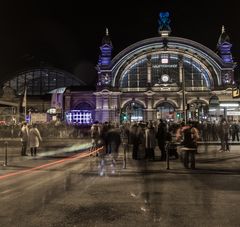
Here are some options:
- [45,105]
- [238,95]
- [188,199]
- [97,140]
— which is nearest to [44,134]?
[97,140]

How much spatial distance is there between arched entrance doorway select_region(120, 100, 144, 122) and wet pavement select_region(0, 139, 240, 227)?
45516 millimetres

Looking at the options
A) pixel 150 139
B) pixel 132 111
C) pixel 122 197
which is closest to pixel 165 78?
pixel 132 111

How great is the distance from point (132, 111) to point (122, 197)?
51647 mm

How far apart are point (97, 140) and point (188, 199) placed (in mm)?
12065

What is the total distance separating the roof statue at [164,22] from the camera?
61.4 meters

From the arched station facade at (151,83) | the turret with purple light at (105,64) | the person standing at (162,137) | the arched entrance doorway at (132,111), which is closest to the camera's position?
the person standing at (162,137)

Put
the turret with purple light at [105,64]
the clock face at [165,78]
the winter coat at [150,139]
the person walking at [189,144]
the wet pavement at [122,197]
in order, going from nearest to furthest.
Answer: the wet pavement at [122,197], the person walking at [189,144], the winter coat at [150,139], the turret with purple light at [105,64], the clock face at [165,78]

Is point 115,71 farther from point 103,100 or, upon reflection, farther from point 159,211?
point 159,211

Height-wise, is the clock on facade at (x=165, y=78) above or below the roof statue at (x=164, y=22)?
below

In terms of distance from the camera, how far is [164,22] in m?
63.1

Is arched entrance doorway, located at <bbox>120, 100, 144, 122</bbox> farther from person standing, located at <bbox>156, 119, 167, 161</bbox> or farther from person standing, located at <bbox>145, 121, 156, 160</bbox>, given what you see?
person standing, located at <bbox>145, 121, 156, 160</bbox>

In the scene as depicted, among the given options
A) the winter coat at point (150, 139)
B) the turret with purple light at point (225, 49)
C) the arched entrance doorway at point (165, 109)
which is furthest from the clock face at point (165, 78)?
the winter coat at point (150, 139)

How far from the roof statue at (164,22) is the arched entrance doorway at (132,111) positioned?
14.2 meters

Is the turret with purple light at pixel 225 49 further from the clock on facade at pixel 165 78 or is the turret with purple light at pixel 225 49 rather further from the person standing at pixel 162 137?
the person standing at pixel 162 137
